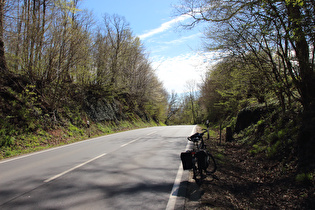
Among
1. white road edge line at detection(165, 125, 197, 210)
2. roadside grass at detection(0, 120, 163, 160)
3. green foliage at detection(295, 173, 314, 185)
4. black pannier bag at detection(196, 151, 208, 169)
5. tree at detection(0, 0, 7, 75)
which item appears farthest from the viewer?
tree at detection(0, 0, 7, 75)

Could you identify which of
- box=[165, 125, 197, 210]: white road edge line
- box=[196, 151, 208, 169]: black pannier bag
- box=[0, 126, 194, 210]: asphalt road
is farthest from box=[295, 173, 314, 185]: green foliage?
box=[165, 125, 197, 210]: white road edge line

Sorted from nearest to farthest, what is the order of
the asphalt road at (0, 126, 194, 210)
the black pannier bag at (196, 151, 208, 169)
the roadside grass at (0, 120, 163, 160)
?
the asphalt road at (0, 126, 194, 210) < the black pannier bag at (196, 151, 208, 169) < the roadside grass at (0, 120, 163, 160)

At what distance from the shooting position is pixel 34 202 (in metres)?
3.77

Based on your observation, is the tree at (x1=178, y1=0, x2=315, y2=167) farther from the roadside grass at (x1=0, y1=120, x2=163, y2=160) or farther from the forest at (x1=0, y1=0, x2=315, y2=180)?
the roadside grass at (x1=0, y1=120, x2=163, y2=160)

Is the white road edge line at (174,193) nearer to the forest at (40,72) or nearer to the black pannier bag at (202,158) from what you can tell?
the black pannier bag at (202,158)


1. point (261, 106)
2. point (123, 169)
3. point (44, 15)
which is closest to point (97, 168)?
point (123, 169)

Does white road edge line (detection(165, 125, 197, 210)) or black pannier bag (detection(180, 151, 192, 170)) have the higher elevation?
black pannier bag (detection(180, 151, 192, 170))

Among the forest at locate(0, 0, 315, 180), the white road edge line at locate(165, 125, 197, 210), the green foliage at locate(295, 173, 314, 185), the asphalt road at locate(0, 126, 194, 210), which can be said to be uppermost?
the forest at locate(0, 0, 315, 180)

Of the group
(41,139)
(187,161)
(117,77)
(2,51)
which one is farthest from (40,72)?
(187,161)

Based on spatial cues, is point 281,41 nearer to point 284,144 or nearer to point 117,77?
point 284,144

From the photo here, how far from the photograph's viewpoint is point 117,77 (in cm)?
2292

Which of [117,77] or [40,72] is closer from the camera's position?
[40,72]

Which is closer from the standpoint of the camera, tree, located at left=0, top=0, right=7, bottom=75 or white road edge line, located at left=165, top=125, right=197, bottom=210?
white road edge line, located at left=165, top=125, right=197, bottom=210

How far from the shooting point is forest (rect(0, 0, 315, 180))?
5.65 m
